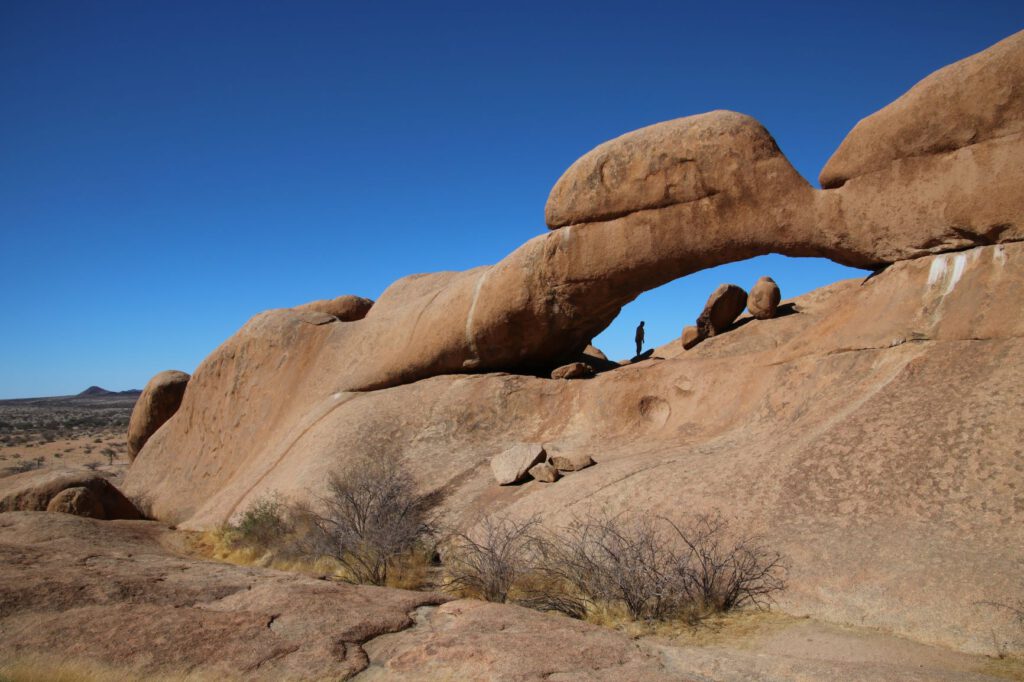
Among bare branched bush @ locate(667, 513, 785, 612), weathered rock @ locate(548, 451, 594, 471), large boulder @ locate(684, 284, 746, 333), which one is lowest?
bare branched bush @ locate(667, 513, 785, 612)

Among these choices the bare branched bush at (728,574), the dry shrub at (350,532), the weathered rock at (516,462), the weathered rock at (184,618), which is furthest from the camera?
the weathered rock at (516,462)

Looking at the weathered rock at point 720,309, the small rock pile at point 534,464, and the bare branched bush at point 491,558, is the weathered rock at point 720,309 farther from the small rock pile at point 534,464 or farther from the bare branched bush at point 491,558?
the bare branched bush at point 491,558

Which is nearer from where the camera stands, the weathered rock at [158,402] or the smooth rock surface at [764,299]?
the smooth rock surface at [764,299]

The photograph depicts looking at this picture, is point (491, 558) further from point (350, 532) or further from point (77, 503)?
point (77, 503)

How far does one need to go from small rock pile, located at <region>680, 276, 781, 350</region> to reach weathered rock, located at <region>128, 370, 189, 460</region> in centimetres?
1009

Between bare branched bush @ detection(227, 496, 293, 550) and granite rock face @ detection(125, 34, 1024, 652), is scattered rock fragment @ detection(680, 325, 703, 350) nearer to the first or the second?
granite rock face @ detection(125, 34, 1024, 652)

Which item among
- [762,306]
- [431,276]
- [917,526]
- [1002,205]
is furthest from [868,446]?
[431,276]

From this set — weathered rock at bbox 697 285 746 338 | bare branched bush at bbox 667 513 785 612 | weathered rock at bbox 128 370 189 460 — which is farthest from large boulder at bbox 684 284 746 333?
weathered rock at bbox 128 370 189 460

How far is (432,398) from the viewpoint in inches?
403

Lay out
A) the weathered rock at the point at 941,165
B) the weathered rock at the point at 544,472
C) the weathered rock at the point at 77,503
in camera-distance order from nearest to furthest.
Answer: the weathered rock at the point at 941,165, the weathered rock at the point at 544,472, the weathered rock at the point at 77,503

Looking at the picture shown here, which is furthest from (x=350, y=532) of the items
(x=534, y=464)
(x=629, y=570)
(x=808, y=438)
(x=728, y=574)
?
(x=808, y=438)

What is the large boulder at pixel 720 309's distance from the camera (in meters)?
10.3

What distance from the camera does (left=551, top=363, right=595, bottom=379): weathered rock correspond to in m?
10.2

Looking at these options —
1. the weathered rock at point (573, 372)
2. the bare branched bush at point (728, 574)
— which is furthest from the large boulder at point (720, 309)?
the bare branched bush at point (728, 574)
